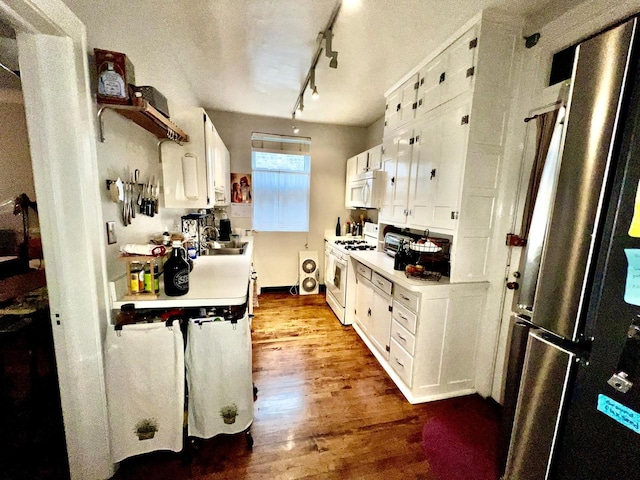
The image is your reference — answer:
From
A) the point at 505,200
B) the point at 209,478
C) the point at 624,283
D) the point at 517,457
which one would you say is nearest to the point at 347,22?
the point at 505,200

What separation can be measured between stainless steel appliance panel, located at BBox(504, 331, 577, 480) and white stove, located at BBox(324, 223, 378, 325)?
80.6 inches

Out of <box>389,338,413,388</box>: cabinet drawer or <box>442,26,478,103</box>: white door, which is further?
<box>389,338,413,388</box>: cabinet drawer

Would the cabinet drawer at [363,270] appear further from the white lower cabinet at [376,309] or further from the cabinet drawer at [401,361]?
the cabinet drawer at [401,361]

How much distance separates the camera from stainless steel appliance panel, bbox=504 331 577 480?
1.07 meters

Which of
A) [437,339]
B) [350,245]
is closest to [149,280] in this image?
[437,339]

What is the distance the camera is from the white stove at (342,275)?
3.22 metres

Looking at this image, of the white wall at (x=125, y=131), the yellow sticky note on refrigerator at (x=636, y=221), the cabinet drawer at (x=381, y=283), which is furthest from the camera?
the cabinet drawer at (x=381, y=283)

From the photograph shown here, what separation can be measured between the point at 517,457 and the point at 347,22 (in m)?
2.76

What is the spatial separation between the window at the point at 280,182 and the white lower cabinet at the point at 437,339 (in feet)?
8.09

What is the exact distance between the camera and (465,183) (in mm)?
1848

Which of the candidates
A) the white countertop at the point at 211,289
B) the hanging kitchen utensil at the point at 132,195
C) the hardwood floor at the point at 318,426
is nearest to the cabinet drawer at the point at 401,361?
the hardwood floor at the point at 318,426

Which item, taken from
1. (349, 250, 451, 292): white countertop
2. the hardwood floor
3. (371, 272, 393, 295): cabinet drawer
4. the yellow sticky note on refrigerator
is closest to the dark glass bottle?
the hardwood floor

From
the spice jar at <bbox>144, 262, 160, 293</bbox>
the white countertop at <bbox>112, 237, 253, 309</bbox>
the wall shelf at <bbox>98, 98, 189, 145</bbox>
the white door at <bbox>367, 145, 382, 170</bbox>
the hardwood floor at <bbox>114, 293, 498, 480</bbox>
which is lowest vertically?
the hardwood floor at <bbox>114, 293, 498, 480</bbox>

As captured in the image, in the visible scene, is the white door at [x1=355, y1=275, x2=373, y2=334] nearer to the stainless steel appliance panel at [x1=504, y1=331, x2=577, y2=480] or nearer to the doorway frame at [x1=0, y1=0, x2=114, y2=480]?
the stainless steel appliance panel at [x1=504, y1=331, x2=577, y2=480]
